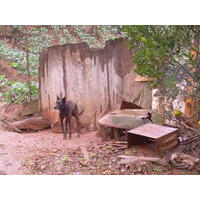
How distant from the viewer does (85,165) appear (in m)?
2.54

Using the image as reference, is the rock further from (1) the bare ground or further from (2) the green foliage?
(2) the green foliage

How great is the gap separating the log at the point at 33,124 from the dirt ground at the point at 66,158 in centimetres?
34

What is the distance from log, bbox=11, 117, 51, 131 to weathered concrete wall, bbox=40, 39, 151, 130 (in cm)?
14

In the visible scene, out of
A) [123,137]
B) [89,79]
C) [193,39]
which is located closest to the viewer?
[193,39]

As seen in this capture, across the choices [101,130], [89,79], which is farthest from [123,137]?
[89,79]

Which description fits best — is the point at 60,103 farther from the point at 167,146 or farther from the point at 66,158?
the point at 167,146

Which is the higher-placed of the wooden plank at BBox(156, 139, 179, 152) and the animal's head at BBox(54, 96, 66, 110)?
the animal's head at BBox(54, 96, 66, 110)

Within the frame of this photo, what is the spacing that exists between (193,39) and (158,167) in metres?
1.04

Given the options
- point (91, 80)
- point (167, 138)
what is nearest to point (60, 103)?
point (91, 80)

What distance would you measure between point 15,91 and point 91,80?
2.50 feet

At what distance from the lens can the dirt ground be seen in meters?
2.49

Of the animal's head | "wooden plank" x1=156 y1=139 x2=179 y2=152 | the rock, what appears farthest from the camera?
the animal's head

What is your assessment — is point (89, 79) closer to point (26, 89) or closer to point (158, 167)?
point (26, 89)

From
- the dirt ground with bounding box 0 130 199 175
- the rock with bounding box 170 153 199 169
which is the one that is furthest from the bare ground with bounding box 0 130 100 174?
the rock with bounding box 170 153 199 169
